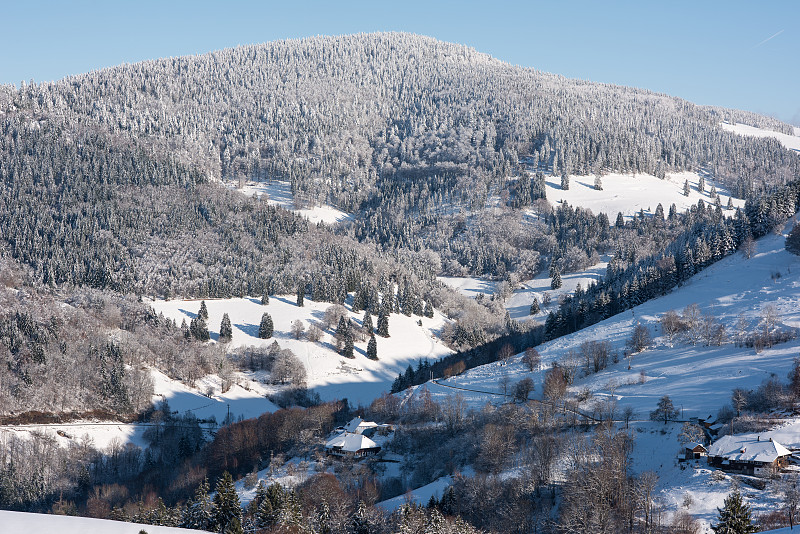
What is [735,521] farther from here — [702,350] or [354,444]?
[702,350]

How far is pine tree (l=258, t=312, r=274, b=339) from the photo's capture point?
150625 millimetres

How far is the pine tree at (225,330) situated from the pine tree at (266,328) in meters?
6.24

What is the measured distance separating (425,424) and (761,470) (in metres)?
44.3

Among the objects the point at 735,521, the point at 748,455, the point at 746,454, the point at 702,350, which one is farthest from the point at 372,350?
the point at 735,521

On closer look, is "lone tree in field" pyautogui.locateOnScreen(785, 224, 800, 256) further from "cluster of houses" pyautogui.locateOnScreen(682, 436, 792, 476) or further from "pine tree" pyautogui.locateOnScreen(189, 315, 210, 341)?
"pine tree" pyautogui.locateOnScreen(189, 315, 210, 341)

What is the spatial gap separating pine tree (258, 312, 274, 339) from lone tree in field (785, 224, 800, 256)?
100295mm

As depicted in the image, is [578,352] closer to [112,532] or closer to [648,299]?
[648,299]

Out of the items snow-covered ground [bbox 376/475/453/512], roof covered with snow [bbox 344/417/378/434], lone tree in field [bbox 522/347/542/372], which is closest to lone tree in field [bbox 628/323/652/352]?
lone tree in field [bbox 522/347/542/372]

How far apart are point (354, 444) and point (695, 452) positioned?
41.1 metres

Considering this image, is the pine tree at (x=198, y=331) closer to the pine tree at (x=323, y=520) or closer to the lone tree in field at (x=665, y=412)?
the pine tree at (x=323, y=520)

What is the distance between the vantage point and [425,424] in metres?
96.1

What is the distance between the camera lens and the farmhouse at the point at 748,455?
61938mm

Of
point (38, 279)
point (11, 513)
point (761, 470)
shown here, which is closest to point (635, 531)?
point (761, 470)

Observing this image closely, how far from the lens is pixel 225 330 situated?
148375mm
